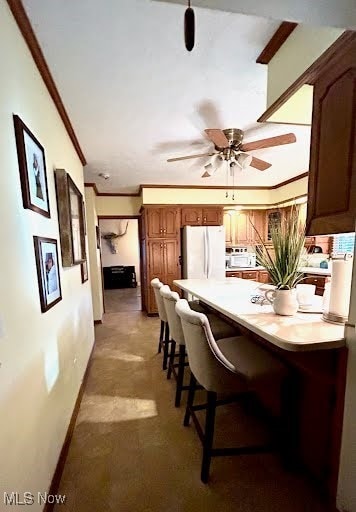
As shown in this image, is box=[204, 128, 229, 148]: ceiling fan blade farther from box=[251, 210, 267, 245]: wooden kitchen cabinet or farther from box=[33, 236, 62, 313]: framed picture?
box=[251, 210, 267, 245]: wooden kitchen cabinet

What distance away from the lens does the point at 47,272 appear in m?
1.46

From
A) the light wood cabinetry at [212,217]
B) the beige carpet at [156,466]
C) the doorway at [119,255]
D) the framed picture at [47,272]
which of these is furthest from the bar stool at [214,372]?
the doorway at [119,255]

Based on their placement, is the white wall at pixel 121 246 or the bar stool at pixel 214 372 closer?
the bar stool at pixel 214 372

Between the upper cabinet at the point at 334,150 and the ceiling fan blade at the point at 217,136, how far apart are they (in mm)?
967

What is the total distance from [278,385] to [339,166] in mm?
1390

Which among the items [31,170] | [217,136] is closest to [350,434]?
[31,170]

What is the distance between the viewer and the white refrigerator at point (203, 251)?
466cm

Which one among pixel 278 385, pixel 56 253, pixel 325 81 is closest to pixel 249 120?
pixel 325 81

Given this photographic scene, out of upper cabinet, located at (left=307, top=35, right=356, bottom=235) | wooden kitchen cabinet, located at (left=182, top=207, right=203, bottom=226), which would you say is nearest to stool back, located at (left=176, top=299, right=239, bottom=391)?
upper cabinet, located at (left=307, top=35, right=356, bottom=235)

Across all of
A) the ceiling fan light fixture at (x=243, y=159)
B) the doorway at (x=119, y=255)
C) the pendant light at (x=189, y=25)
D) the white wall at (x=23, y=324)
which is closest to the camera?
the pendant light at (x=189, y=25)

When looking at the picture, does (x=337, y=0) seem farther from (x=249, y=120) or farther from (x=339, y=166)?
(x=249, y=120)

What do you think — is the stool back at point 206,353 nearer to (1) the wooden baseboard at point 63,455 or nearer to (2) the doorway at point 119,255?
(1) the wooden baseboard at point 63,455

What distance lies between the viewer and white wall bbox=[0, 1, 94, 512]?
37.2 inches

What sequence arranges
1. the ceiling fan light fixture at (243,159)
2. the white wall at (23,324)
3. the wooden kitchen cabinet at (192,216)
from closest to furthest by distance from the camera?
the white wall at (23,324)
the ceiling fan light fixture at (243,159)
the wooden kitchen cabinet at (192,216)
